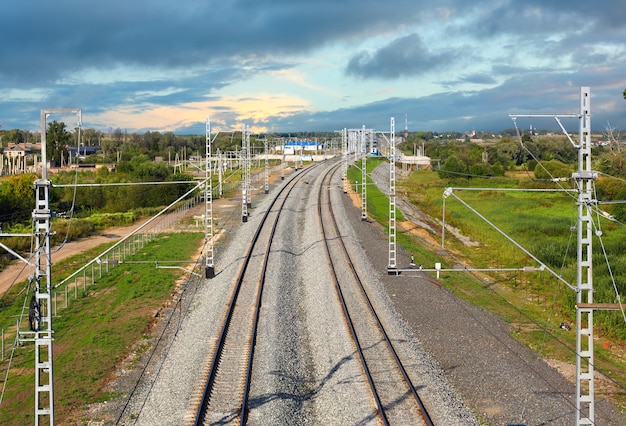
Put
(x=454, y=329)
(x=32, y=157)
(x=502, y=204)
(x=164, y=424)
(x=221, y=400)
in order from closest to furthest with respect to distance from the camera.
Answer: (x=164, y=424), (x=221, y=400), (x=454, y=329), (x=502, y=204), (x=32, y=157)

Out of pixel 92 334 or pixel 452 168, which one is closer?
pixel 92 334

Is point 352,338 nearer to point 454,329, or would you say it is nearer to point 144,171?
point 454,329

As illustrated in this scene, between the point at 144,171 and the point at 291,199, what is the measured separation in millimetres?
32868

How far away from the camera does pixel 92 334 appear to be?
2227 cm

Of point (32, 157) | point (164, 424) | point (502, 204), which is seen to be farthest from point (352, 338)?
point (32, 157)

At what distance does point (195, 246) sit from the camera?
129 ft

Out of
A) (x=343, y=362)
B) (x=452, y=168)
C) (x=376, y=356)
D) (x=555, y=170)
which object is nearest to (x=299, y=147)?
(x=452, y=168)

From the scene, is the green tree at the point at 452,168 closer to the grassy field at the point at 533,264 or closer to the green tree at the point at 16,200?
the grassy field at the point at 533,264

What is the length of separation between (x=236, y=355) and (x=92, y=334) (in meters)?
6.23

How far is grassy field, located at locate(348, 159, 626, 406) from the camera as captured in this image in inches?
837

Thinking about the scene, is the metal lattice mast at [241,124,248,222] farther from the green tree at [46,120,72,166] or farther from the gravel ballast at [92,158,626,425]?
the green tree at [46,120,72,166]

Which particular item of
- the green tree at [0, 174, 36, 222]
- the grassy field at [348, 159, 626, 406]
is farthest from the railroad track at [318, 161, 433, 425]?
the green tree at [0, 174, 36, 222]

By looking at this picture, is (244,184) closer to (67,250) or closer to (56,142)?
(67,250)

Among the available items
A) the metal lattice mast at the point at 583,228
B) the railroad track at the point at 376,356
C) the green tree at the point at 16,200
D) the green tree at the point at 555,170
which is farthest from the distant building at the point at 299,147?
the metal lattice mast at the point at 583,228
